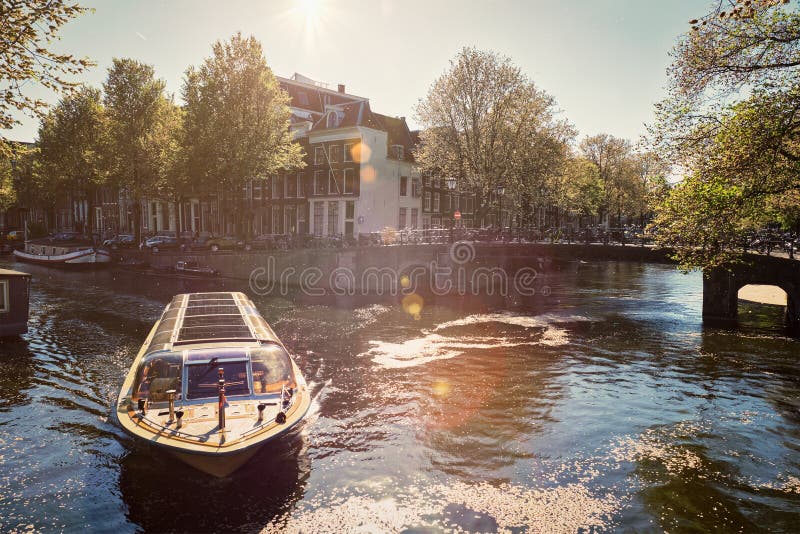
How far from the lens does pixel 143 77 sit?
162 ft

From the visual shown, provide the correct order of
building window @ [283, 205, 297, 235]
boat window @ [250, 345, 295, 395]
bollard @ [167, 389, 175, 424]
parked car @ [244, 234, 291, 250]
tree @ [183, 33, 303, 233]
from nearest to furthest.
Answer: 1. bollard @ [167, 389, 175, 424]
2. boat window @ [250, 345, 295, 395]
3. tree @ [183, 33, 303, 233]
4. parked car @ [244, 234, 291, 250]
5. building window @ [283, 205, 297, 235]

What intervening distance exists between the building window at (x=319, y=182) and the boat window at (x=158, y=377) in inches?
1641

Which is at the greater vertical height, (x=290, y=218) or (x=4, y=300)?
(x=290, y=218)

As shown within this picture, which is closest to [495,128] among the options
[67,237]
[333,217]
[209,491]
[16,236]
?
[333,217]

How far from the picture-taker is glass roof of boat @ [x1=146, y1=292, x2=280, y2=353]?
42.3 ft

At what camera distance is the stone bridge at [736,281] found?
2745 centimetres

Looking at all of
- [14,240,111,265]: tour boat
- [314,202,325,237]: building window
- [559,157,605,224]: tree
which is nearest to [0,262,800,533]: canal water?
[14,240,111,265]: tour boat

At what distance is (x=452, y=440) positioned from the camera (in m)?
13.2

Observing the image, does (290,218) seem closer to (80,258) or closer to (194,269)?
(194,269)

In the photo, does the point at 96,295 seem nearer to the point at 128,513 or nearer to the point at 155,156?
the point at 155,156

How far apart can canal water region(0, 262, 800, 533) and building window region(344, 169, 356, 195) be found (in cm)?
2663

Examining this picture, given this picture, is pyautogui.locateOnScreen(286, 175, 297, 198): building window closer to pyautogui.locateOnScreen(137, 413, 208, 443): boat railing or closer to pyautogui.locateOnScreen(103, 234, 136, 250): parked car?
pyautogui.locateOnScreen(103, 234, 136, 250): parked car

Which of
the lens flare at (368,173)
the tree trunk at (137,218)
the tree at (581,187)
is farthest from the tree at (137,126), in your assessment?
the tree at (581,187)

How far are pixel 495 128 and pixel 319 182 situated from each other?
1813 centimetres
